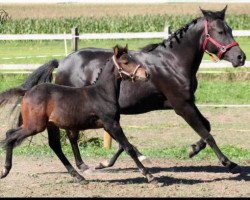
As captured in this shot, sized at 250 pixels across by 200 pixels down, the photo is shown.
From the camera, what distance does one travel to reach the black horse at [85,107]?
28.3 ft

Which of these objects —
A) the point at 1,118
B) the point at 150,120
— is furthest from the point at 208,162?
the point at 1,118

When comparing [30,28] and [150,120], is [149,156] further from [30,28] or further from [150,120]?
[30,28]

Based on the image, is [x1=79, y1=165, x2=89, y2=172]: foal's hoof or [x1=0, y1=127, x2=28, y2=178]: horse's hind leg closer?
[x1=0, y1=127, x2=28, y2=178]: horse's hind leg

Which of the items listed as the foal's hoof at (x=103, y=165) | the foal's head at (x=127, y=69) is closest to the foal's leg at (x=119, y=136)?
the foal's head at (x=127, y=69)

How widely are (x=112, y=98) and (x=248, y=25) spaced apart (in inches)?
1434

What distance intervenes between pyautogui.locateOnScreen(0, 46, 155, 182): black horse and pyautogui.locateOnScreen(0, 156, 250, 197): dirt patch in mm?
353

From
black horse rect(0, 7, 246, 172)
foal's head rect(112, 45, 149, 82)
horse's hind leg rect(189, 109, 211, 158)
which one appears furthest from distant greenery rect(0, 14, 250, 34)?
foal's head rect(112, 45, 149, 82)

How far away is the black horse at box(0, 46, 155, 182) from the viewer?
8633 millimetres

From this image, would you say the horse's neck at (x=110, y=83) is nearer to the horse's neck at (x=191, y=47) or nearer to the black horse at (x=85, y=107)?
the black horse at (x=85, y=107)

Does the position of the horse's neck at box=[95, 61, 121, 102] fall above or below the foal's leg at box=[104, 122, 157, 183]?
above

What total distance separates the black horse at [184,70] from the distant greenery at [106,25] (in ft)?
110

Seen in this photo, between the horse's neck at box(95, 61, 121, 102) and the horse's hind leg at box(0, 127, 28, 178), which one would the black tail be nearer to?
the horse's hind leg at box(0, 127, 28, 178)

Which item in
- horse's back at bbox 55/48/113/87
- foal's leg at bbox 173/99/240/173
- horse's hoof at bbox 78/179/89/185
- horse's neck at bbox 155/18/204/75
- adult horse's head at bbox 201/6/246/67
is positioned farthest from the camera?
horse's back at bbox 55/48/113/87

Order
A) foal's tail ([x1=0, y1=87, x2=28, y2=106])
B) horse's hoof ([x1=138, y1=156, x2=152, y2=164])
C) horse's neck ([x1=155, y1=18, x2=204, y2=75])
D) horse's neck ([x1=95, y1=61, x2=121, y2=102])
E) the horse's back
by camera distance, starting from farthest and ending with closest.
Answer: the horse's back → horse's hoof ([x1=138, y1=156, x2=152, y2=164]) → horse's neck ([x1=155, y1=18, x2=204, y2=75]) → foal's tail ([x1=0, y1=87, x2=28, y2=106]) → horse's neck ([x1=95, y1=61, x2=121, y2=102])
